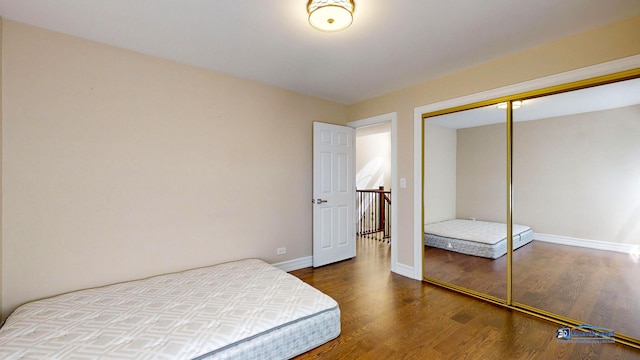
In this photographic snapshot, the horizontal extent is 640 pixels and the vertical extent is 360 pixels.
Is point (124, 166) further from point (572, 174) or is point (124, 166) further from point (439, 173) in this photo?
point (572, 174)

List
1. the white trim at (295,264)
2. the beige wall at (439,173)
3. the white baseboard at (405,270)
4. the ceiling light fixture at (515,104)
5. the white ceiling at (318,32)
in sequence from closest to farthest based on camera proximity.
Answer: the white ceiling at (318,32)
the ceiling light fixture at (515,104)
the beige wall at (439,173)
the white baseboard at (405,270)
the white trim at (295,264)

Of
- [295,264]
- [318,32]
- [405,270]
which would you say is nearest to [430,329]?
[405,270]

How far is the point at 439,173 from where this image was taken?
323cm

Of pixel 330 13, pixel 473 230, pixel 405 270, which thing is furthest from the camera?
pixel 405 270

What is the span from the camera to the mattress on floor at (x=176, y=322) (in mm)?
1516

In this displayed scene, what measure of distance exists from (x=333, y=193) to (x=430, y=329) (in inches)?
85.6

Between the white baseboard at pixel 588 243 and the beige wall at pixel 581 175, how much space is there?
4 cm

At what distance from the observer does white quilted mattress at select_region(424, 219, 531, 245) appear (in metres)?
2.71

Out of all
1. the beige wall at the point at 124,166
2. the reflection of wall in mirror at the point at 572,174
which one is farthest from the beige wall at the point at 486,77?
the beige wall at the point at 124,166

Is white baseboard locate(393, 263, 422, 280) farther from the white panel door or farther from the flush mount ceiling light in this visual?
the flush mount ceiling light

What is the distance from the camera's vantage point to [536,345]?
1.95 metres

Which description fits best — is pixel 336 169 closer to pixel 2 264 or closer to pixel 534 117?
pixel 534 117

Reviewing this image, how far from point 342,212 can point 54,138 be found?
332 cm

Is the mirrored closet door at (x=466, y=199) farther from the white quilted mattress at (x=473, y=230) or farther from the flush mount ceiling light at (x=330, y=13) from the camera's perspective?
the flush mount ceiling light at (x=330, y=13)
